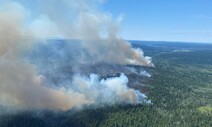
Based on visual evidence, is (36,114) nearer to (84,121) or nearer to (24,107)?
(24,107)

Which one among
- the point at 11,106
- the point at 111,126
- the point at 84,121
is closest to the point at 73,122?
the point at 84,121

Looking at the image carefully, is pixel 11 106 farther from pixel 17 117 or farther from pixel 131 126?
pixel 131 126

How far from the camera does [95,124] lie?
196 m

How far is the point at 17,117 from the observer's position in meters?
191

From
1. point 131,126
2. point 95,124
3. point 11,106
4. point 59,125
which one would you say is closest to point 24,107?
point 11,106

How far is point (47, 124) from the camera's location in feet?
626

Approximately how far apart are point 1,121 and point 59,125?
30.6m

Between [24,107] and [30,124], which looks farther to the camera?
[24,107]

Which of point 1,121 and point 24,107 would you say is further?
point 24,107

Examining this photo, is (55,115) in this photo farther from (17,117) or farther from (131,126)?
(131,126)

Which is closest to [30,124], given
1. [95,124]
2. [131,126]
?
[95,124]

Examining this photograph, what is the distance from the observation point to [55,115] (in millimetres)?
199250

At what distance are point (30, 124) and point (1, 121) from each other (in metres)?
15.7

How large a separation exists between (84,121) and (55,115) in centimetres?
1689
